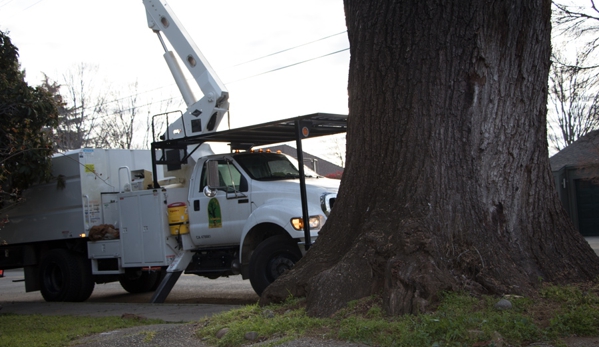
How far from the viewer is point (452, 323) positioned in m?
4.97

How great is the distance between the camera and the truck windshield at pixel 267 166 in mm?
10664

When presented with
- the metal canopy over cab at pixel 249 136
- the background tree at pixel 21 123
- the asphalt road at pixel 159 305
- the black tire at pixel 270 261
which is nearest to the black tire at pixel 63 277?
the asphalt road at pixel 159 305

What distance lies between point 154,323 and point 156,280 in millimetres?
6564

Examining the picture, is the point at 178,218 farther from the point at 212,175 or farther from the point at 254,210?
the point at 254,210

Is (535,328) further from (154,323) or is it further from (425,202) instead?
(154,323)

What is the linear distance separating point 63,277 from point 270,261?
5344 millimetres

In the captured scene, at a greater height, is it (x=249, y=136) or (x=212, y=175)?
(x=249, y=136)

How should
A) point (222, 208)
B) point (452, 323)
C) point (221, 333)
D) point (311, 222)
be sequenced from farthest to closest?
point (222, 208) < point (311, 222) < point (221, 333) < point (452, 323)

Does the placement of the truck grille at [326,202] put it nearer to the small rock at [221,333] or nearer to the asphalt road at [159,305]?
the asphalt road at [159,305]

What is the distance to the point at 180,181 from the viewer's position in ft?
38.8

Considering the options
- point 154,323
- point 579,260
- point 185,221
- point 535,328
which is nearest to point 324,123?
point 185,221

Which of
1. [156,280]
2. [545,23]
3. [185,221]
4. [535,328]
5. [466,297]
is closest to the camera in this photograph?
[535,328]

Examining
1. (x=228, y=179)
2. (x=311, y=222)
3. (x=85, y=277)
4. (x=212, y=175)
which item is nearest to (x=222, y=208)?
(x=228, y=179)

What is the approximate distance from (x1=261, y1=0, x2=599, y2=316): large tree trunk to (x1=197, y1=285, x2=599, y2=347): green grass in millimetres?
245
